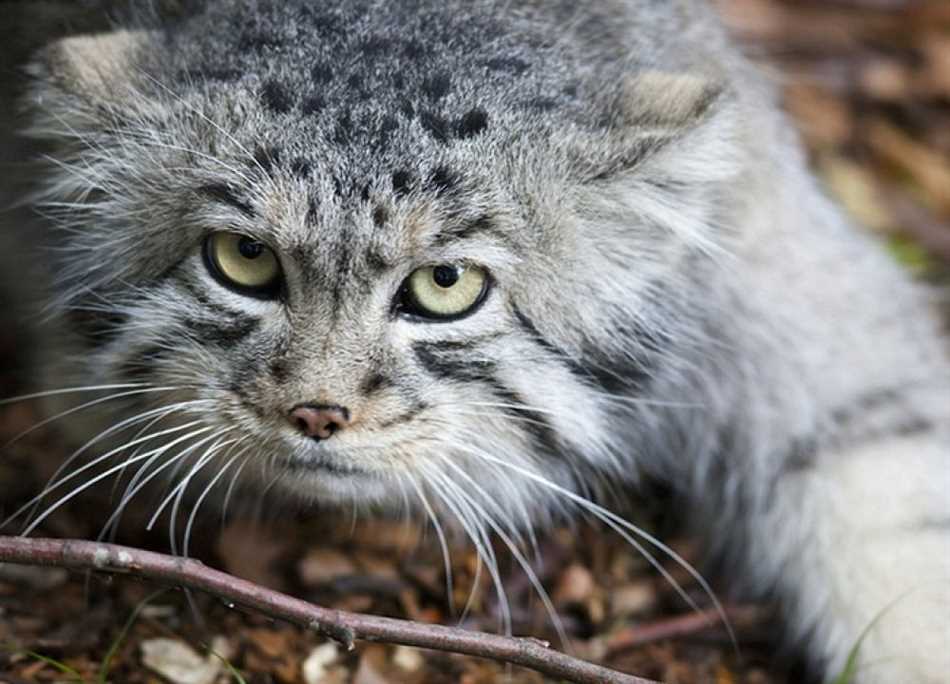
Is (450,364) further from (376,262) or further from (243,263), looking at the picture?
(243,263)

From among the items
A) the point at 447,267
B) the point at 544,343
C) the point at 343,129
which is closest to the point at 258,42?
the point at 343,129

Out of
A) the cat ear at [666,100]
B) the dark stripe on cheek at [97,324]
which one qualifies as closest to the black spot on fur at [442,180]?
the cat ear at [666,100]

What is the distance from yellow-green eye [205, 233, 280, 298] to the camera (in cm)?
323

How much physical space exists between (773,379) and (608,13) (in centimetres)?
119

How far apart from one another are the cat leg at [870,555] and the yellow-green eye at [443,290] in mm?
1434

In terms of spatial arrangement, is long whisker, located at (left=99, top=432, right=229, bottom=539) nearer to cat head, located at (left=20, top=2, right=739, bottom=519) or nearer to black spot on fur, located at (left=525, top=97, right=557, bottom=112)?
cat head, located at (left=20, top=2, right=739, bottom=519)

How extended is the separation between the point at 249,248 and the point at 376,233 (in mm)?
323

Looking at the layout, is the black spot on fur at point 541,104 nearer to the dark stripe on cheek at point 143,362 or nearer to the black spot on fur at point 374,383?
the black spot on fur at point 374,383

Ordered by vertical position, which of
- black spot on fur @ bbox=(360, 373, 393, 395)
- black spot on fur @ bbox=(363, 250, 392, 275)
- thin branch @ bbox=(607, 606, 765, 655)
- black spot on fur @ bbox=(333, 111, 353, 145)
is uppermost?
black spot on fur @ bbox=(333, 111, 353, 145)

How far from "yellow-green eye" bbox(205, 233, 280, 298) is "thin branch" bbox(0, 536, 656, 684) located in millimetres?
671

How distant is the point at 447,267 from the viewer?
3223 millimetres

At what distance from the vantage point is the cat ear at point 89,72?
11.2 ft

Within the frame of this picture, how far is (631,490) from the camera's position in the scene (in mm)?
4402

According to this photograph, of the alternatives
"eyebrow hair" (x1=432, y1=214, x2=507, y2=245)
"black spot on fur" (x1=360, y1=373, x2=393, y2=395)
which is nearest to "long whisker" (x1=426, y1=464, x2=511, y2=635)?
"black spot on fur" (x1=360, y1=373, x2=393, y2=395)
